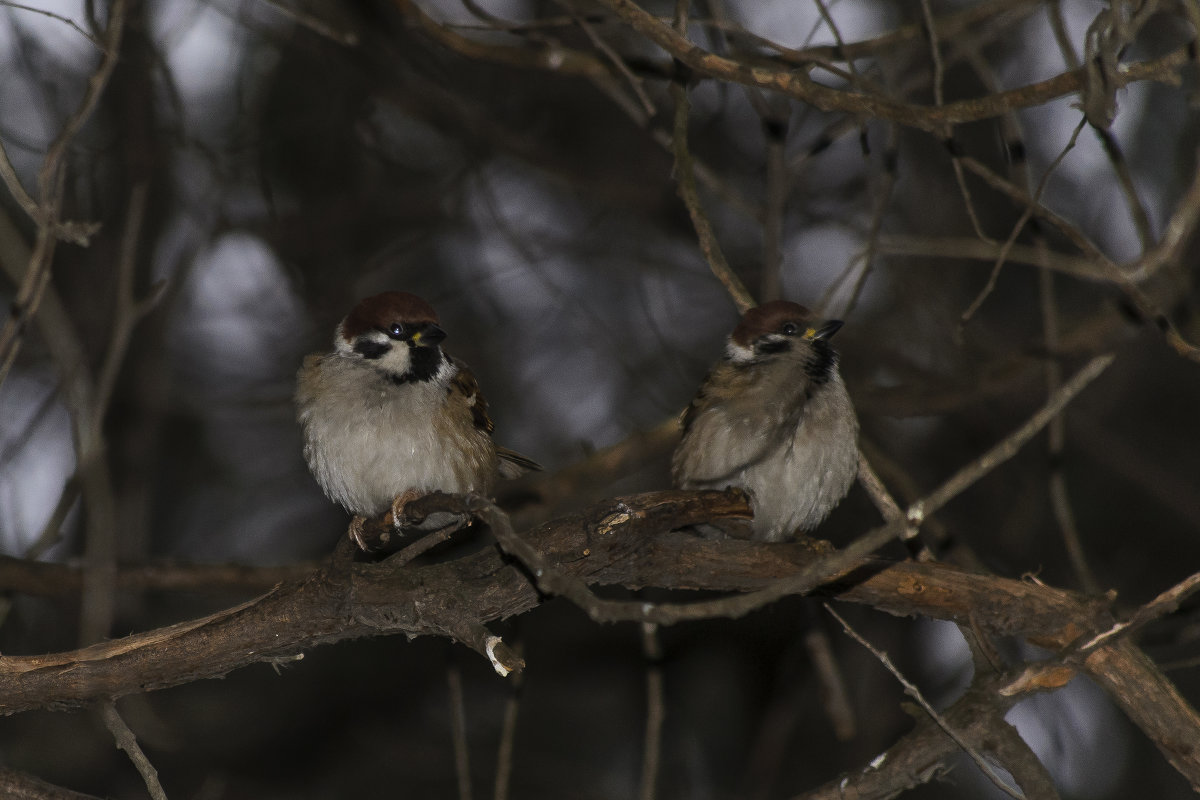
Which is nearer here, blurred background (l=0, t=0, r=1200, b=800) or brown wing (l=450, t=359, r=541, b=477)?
brown wing (l=450, t=359, r=541, b=477)

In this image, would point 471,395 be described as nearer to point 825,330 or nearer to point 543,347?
point 825,330

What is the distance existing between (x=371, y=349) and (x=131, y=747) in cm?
164

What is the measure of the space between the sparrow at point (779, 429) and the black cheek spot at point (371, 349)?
1.15 metres

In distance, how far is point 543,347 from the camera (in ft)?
25.0

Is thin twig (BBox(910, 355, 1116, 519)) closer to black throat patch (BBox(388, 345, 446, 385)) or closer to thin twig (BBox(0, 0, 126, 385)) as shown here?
black throat patch (BBox(388, 345, 446, 385))

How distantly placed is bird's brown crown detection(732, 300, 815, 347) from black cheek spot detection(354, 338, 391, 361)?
1.36 m

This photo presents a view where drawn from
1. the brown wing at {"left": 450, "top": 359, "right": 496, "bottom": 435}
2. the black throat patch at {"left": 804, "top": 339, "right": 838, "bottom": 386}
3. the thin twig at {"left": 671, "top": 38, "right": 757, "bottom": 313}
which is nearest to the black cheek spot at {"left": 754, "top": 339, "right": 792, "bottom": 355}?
the black throat patch at {"left": 804, "top": 339, "right": 838, "bottom": 386}

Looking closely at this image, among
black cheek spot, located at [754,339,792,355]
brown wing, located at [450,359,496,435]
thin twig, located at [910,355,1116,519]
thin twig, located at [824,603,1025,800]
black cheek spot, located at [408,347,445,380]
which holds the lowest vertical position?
thin twig, located at [824,603,1025,800]

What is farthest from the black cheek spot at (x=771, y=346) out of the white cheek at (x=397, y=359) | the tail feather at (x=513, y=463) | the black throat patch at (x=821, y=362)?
the white cheek at (x=397, y=359)

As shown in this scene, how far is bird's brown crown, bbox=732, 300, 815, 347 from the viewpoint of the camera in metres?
4.34

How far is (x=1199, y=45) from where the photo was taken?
3191mm

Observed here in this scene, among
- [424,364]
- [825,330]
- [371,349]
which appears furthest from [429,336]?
[825,330]

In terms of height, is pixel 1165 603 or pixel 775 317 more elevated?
pixel 775 317

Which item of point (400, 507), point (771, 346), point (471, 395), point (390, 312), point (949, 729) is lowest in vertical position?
point (949, 729)
